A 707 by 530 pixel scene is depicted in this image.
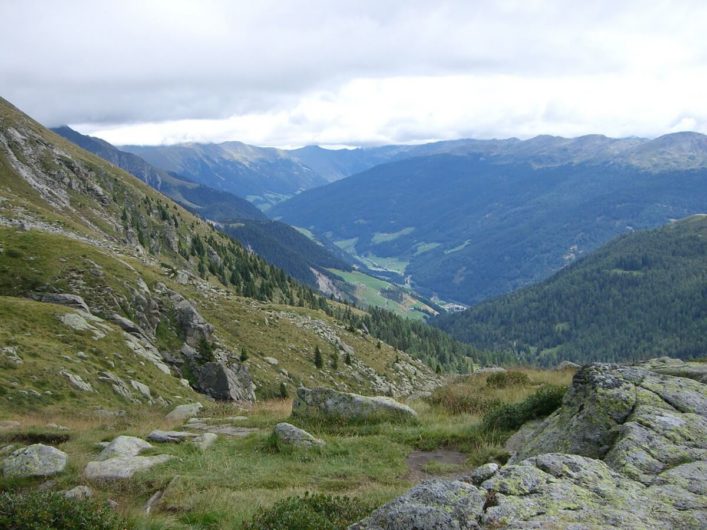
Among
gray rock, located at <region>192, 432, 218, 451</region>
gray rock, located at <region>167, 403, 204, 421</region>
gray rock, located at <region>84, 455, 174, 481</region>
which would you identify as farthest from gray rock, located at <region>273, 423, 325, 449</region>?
gray rock, located at <region>167, 403, 204, 421</region>

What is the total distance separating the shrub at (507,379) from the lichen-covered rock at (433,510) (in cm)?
1824

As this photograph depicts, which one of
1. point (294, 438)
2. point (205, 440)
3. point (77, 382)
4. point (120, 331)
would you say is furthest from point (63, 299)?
point (294, 438)

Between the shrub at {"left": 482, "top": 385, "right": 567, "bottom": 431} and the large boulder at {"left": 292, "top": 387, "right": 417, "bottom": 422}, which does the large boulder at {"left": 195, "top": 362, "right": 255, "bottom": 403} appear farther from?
the shrub at {"left": 482, "top": 385, "right": 567, "bottom": 431}

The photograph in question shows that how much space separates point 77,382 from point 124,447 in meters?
14.0

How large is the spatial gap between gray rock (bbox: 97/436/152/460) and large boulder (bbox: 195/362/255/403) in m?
25.6

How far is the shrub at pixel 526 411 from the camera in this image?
671 inches

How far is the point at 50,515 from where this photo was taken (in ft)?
31.9

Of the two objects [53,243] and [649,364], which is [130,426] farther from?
[53,243]

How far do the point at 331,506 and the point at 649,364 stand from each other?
16068mm

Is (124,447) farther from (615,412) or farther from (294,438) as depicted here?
(615,412)

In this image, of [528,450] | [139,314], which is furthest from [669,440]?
[139,314]

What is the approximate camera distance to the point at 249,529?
9898mm

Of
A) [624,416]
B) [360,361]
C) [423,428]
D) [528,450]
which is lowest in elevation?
[360,361]

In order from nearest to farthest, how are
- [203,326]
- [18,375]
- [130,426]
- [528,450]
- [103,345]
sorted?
[528,450]
[130,426]
[18,375]
[103,345]
[203,326]
